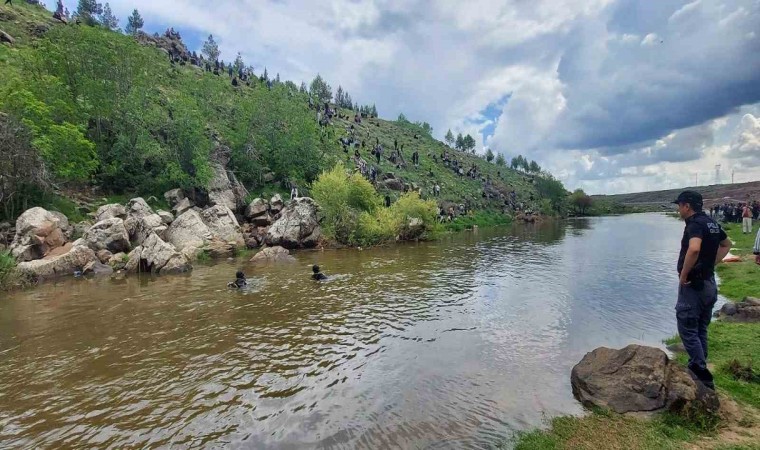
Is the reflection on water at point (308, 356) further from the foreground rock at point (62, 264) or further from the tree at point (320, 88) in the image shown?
the tree at point (320, 88)

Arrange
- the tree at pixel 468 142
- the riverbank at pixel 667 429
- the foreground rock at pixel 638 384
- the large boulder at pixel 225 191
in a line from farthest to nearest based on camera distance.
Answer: the tree at pixel 468 142 → the large boulder at pixel 225 191 → the foreground rock at pixel 638 384 → the riverbank at pixel 667 429

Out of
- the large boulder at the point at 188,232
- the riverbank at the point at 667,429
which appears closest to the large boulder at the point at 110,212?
the large boulder at the point at 188,232

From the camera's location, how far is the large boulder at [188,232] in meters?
35.2

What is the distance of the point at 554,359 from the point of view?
449 inches

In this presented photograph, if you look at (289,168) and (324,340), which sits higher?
(289,168)

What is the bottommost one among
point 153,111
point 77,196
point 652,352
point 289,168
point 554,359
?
point 554,359

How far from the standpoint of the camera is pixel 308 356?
39.8 feet

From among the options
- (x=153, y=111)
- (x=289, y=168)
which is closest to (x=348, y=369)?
(x=153, y=111)

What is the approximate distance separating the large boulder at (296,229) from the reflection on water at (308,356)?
58.8 ft

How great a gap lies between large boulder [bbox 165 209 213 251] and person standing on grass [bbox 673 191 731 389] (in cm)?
3621

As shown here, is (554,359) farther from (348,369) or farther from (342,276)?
(342,276)

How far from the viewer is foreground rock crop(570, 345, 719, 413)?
7.37 m

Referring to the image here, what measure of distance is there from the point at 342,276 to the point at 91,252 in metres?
20.2

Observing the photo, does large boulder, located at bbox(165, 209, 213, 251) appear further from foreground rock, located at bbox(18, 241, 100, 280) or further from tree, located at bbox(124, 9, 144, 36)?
tree, located at bbox(124, 9, 144, 36)
